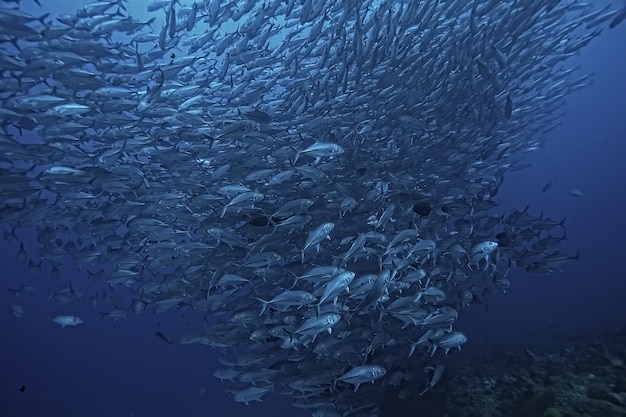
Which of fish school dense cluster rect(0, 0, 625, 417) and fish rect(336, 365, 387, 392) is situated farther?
fish school dense cluster rect(0, 0, 625, 417)

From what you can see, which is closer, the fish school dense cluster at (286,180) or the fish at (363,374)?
the fish at (363,374)

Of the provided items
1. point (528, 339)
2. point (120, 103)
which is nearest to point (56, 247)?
point (120, 103)

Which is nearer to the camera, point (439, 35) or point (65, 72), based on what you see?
point (65, 72)

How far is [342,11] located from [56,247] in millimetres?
8006

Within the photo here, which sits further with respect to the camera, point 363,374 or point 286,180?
point 286,180

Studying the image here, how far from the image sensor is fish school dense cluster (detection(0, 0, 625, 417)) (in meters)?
6.19

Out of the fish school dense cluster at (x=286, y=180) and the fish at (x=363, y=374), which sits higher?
the fish school dense cluster at (x=286, y=180)

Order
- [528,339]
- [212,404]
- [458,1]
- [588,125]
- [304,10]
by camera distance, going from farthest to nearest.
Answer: [588,125] → [212,404] → [528,339] → [458,1] → [304,10]

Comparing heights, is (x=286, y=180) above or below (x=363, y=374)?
above

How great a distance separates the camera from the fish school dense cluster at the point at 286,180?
6.19 m

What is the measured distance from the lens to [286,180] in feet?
23.6

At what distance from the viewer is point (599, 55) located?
55594 mm

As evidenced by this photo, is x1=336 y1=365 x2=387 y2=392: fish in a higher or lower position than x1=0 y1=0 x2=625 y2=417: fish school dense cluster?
lower

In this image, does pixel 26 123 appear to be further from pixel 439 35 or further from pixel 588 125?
pixel 588 125
